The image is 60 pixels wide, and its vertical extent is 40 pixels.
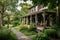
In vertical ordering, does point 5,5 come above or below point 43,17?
above

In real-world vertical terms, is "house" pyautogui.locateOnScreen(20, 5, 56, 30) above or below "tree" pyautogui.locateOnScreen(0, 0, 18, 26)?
below

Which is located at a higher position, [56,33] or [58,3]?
[58,3]

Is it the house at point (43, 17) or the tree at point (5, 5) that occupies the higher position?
the tree at point (5, 5)

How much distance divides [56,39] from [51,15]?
14750 mm

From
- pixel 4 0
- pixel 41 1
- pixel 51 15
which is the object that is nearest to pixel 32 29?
pixel 51 15

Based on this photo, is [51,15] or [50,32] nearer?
[50,32]

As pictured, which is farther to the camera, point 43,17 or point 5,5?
point 5,5

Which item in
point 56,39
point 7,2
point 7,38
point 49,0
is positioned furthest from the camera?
point 7,2

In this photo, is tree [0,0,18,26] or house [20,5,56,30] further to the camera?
tree [0,0,18,26]

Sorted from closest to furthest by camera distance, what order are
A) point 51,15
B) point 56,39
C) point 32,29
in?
point 56,39 < point 32,29 < point 51,15

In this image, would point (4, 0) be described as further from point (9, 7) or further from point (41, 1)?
point (41, 1)

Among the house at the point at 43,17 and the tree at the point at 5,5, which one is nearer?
the house at the point at 43,17

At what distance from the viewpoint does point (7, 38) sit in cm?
1266

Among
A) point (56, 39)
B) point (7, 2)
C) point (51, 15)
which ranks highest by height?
point (7, 2)
